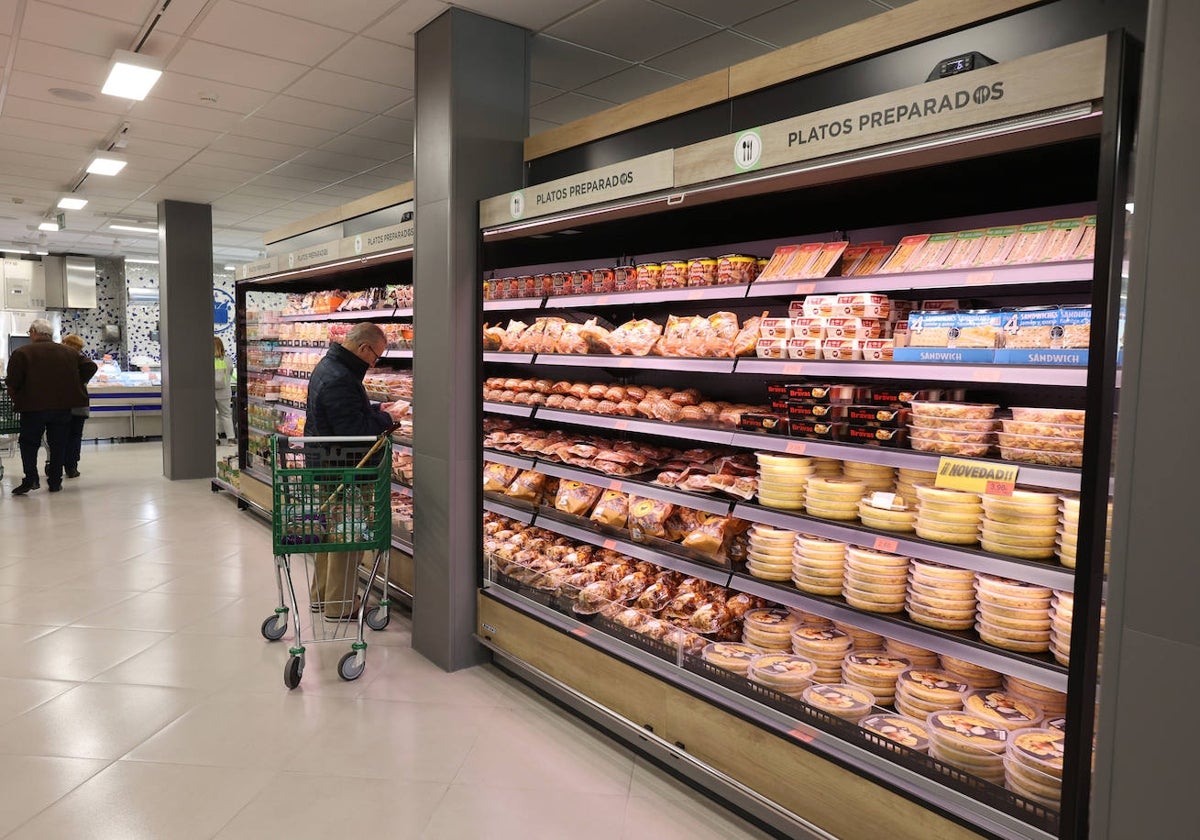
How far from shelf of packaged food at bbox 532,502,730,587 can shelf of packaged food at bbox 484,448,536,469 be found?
0.30 m

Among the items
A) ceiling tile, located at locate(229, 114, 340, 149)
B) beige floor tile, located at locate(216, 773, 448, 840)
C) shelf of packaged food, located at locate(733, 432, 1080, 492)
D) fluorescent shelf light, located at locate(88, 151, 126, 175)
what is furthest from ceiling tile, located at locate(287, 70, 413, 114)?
beige floor tile, located at locate(216, 773, 448, 840)

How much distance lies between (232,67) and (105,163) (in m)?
3.62

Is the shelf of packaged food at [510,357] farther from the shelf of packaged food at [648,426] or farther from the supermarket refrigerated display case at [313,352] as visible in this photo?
the supermarket refrigerated display case at [313,352]

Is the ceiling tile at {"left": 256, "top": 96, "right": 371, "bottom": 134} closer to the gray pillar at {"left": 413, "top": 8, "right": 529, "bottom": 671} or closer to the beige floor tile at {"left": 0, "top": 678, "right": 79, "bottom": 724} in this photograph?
the gray pillar at {"left": 413, "top": 8, "right": 529, "bottom": 671}

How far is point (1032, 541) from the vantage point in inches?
90.0

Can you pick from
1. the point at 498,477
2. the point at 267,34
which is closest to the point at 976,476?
the point at 498,477

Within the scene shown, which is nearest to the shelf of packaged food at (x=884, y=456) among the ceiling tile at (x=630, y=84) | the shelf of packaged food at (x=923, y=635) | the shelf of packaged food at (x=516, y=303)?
the shelf of packaged food at (x=923, y=635)

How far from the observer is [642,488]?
3.56m

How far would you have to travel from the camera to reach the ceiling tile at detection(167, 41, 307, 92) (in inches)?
189

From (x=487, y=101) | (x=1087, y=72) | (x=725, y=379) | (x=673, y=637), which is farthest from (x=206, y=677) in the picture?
(x=1087, y=72)

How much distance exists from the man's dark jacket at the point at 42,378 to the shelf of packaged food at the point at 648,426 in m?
7.38

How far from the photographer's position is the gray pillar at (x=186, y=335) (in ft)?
32.0

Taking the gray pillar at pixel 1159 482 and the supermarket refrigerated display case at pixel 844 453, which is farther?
the supermarket refrigerated display case at pixel 844 453

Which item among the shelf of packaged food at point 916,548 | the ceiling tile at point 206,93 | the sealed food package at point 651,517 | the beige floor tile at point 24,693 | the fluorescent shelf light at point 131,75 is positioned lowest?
the beige floor tile at point 24,693
